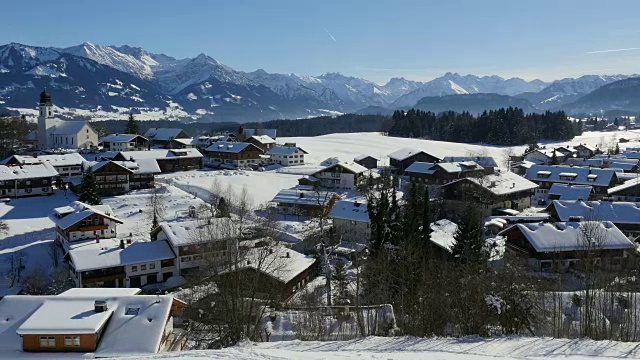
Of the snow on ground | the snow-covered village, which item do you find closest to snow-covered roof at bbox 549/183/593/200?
the snow-covered village

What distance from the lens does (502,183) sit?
41094 millimetres

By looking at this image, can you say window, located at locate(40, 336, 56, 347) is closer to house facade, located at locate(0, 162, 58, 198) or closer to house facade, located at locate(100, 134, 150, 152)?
house facade, located at locate(0, 162, 58, 198)

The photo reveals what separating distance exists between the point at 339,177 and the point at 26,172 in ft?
Answer: 88.6

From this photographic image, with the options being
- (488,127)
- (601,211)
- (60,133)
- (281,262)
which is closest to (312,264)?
(281,262)

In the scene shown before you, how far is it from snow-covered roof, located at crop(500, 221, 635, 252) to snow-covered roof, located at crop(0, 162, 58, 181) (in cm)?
3709

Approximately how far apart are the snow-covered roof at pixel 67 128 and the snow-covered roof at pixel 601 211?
5971 centimetres

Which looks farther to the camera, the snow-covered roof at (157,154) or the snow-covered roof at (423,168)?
the snow-covered roof at (157,154)

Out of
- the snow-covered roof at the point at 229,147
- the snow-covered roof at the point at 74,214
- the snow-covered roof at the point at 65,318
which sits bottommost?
the snow-covered roof at the point at 65,318

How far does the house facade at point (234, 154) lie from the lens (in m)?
59.9

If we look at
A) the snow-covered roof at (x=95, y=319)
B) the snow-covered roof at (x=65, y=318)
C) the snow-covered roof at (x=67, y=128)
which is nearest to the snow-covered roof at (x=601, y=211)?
the snow-covered roof at (x=95, y=319)

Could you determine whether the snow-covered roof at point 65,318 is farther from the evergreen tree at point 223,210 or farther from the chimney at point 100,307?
the evergreen tree at point 223,210

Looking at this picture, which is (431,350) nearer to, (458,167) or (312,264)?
(312,264)

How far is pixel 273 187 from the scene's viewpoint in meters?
47.5

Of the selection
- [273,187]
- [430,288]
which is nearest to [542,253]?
[430,288]
